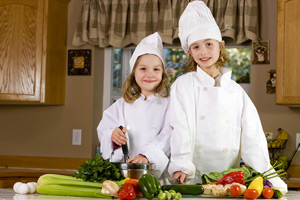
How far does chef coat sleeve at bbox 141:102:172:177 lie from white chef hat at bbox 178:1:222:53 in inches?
16.7

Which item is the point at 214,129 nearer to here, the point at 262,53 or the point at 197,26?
the point at 197,26

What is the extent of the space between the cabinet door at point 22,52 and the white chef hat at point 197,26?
1.74m

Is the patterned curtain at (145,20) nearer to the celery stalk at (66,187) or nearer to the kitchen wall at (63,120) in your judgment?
the kitchen wall at (63,120)

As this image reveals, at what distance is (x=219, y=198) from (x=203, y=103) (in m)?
0.64

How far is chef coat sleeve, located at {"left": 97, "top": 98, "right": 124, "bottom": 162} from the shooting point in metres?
2.31

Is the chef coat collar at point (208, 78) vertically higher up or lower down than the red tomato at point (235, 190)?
higher up

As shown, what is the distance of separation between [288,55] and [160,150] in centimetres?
146

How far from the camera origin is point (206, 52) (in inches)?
85.4

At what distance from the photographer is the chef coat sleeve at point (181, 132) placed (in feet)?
6.81

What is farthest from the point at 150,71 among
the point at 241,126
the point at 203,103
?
the point at 241,126

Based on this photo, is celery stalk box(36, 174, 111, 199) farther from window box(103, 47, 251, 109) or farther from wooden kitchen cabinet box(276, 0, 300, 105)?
window box(103, 47, 251, 109)

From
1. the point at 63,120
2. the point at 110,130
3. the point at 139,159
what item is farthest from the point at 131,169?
the point at 63,120

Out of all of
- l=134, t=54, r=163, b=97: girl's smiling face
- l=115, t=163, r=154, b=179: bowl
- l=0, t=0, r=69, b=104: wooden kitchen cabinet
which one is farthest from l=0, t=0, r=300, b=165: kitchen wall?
l=115, t=163, r=154, b=179: bowl

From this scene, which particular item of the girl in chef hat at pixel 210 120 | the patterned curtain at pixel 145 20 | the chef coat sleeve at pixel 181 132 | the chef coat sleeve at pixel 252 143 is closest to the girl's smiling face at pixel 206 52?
the girl in chef hat at pixel 210 120
